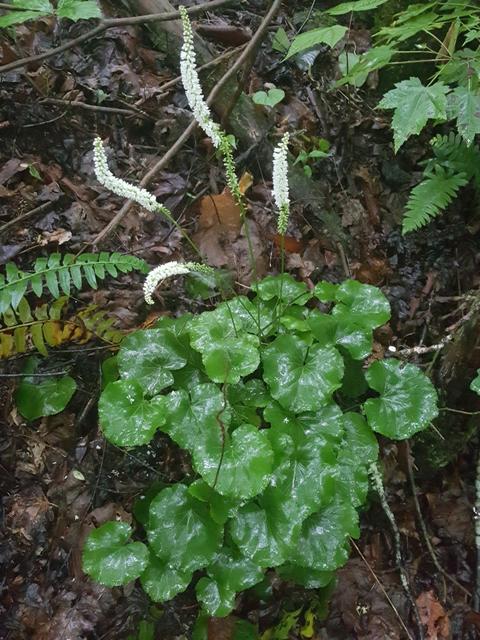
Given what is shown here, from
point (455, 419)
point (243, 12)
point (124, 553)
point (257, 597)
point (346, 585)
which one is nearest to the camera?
point (124, 553)

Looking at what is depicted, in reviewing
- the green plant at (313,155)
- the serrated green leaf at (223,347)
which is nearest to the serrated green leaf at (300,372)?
the serrated green leaf at (223,347)

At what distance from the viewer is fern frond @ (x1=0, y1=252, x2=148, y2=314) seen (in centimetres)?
208

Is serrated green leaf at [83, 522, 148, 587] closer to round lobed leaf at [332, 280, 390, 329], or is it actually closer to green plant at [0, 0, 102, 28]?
round lobed leaf at [332, 280, 390, 329]

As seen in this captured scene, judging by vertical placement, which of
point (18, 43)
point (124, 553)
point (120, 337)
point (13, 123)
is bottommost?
point (124, 553)

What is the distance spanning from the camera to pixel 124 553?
2002 millimetres

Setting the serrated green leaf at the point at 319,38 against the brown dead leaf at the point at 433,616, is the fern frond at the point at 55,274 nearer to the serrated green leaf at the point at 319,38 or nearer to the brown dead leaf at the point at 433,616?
the serrated green leaf at the point at 319,38

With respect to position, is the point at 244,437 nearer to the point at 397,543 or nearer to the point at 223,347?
the point at 223,347

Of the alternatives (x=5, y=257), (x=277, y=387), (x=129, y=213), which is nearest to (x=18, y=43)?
(x=129, y=213)

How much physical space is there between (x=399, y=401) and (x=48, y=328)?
154 cm

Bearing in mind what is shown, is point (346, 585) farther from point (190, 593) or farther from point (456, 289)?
point (456, 289)

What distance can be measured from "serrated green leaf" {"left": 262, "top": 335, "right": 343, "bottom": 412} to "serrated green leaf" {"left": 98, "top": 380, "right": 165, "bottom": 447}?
1.54ft

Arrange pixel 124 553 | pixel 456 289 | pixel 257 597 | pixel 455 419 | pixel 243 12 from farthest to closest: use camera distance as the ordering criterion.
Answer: pixel 243 12 → pixel 456 289 → pixel 455 419 → pixel 257 597 → pixel 124 553

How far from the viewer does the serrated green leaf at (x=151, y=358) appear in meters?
2.20

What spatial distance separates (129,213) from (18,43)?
127cm
